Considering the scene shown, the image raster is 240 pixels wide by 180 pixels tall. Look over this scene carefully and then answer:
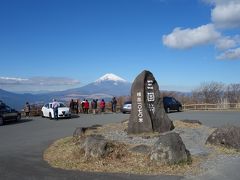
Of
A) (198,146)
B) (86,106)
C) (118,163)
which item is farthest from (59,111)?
(118,163)

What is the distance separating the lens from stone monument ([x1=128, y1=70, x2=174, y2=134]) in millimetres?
16234

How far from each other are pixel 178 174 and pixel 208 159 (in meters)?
2.05

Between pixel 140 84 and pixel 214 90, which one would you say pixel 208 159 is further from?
pixel 214 90

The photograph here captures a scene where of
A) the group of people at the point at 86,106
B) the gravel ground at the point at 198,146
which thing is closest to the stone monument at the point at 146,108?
the gravel ground at the point at 198,146

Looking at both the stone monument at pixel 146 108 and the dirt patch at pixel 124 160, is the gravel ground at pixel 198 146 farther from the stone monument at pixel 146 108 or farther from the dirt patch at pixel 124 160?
the stone monument at pixel 146 108

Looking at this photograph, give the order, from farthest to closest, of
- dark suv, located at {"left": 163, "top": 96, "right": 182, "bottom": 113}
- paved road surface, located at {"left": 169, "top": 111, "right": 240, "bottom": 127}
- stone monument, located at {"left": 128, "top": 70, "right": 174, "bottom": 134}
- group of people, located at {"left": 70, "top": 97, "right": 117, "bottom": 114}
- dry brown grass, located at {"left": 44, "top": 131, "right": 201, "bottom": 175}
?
group of people, located at {"left": 70, "top": 97, "right": 117, "bottom": 114} → dark suv, located at {"left": 163, "top": 96, "right": 182, "bottom": 113} → paved road surface, located at {"left": 169, "top": 111, "right": 240, "bottom": 127} → stone monument, located at {"left": 128, "top": 70, "right": 174, "bottom": 134} → dry brown grass, located at {"left": 44, "top": 131, "right": 201, "bottom": 175}

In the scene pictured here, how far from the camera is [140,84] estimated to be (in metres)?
16.8

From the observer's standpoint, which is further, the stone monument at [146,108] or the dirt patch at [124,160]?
the stone monument at [146,108]

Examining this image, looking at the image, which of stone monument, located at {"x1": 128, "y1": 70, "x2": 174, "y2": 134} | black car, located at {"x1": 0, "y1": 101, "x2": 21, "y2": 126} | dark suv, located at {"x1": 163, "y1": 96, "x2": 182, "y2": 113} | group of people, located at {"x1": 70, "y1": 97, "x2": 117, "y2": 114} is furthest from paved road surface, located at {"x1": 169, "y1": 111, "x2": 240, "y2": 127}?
black car, located at {"x1": 0, "y1": 101, "x2": 21, "y2": 126}

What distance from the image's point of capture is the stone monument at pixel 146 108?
16.2 m

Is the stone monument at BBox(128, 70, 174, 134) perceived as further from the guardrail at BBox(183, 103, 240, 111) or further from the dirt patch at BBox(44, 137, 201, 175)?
→ the guardrail at BBox(183, 103, 240, 111)

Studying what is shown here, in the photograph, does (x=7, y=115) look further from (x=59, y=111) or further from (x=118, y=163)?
(x=118, y=163)

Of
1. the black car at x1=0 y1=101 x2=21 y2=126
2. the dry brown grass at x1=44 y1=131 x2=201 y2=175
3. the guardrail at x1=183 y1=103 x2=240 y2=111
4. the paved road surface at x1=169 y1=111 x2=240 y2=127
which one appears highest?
the guardrail at x1=183 y1=103 x2=240 y2=111

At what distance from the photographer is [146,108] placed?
16422 mm
